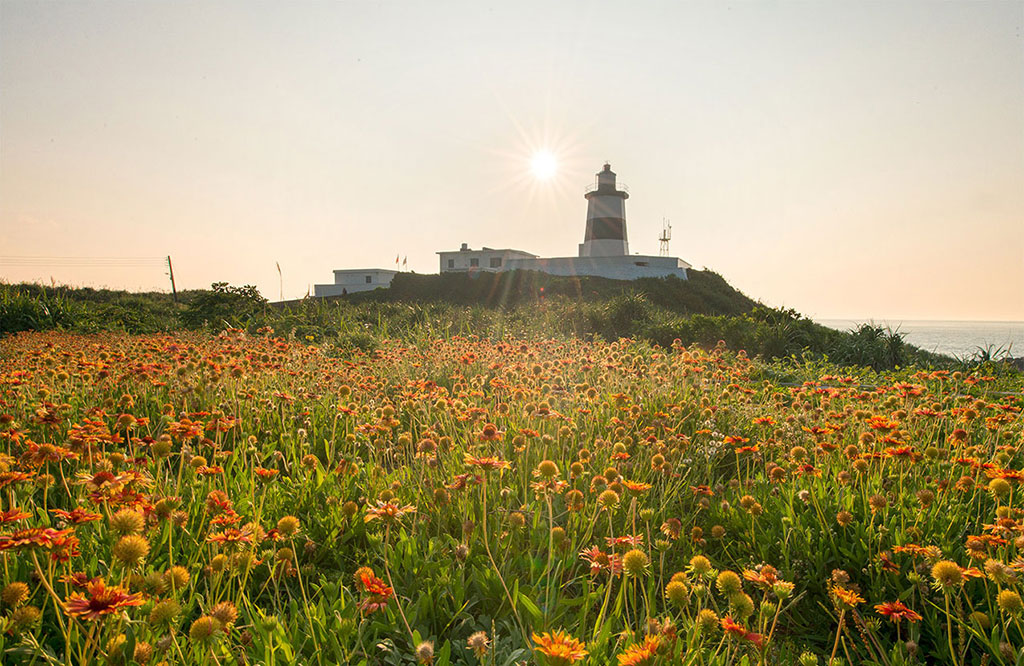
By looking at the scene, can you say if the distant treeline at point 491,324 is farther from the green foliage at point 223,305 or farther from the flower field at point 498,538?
the flower field at point 498,538

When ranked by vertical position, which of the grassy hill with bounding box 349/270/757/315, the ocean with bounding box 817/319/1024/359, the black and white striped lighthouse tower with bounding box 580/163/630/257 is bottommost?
the ocean with bounding box 817/319/1024/359

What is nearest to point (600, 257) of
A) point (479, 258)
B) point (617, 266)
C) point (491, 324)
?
point (617, 266)

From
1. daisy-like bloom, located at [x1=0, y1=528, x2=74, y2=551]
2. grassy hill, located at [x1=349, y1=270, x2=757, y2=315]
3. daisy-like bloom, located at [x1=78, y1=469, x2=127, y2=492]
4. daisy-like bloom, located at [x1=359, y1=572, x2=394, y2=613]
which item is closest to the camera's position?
daisy-like bloom, located at [x1=0, y1=528, x2=74, y2=551]

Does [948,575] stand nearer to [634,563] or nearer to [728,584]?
[728,584]

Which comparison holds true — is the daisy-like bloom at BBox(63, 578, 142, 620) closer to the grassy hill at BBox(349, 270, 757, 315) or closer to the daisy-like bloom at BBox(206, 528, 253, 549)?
the daisy-like bloom at BBox(206, 528, 253, 549)

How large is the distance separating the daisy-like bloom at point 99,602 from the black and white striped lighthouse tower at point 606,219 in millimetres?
49596

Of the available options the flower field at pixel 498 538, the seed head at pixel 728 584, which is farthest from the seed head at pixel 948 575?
the seed head at pixel 728 584

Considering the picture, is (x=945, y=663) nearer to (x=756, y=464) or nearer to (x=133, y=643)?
(x=756, y=464)

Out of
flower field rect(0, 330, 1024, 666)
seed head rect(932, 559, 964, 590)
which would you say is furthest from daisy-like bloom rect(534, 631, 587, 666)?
seed head rect(932, 559, 964, 590)

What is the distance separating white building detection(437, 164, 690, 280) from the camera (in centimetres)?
4603

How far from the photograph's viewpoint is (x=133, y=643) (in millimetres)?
1910

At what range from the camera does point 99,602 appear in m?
1.37

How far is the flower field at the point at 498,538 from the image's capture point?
1735 millimetres

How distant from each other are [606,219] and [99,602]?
5171 cm
